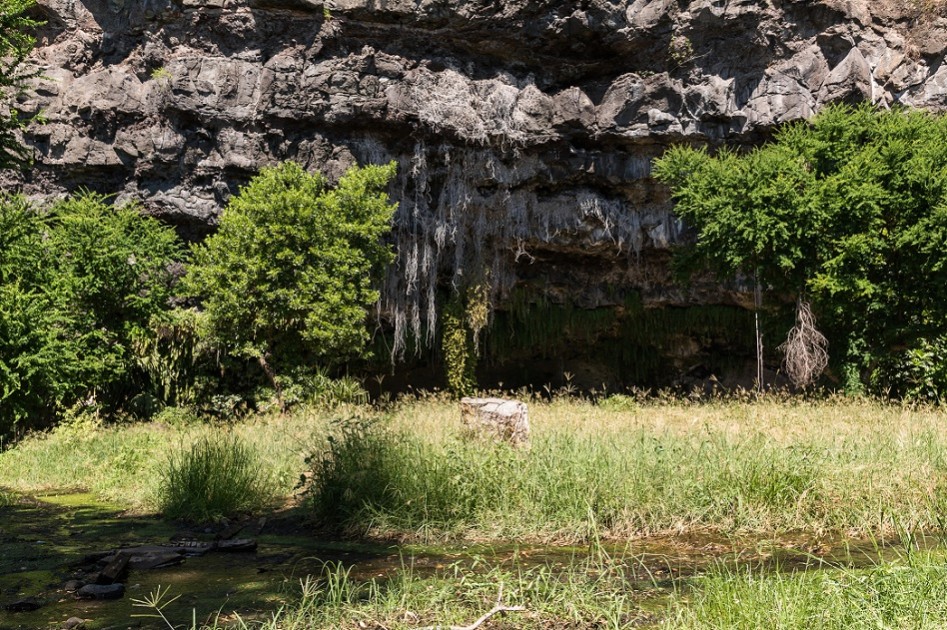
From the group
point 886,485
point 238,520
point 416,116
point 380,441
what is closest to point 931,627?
point 886,485

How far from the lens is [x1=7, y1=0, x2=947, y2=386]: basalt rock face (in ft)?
62.5

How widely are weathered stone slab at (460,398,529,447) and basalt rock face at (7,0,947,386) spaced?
490 inches

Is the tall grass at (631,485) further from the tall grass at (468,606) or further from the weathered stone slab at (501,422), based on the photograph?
the tall grass at (468,606)

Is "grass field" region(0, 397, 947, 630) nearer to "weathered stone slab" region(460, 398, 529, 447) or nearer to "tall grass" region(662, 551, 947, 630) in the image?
"tall grass" region(662, 551, 947, 630)

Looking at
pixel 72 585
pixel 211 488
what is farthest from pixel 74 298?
pixel 72 585

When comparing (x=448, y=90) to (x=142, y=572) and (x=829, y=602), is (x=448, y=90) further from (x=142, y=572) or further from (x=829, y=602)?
(x=829, y=602)

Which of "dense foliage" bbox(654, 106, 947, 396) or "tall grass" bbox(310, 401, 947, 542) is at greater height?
"dense foliage" bbox(654, 106, 947, 396)

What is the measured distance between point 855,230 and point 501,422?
1018cm

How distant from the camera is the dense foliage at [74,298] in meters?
13.8

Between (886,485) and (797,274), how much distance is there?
34.1ft

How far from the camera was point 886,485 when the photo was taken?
6.41m

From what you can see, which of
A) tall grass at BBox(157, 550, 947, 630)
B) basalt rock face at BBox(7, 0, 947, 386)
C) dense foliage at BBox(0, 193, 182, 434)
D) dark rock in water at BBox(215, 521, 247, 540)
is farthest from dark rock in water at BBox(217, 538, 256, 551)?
basalt rock face at BBox(7, 0, 947, 386)

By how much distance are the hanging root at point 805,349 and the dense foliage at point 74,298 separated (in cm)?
1405

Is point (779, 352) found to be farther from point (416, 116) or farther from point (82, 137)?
point (82, 137)
